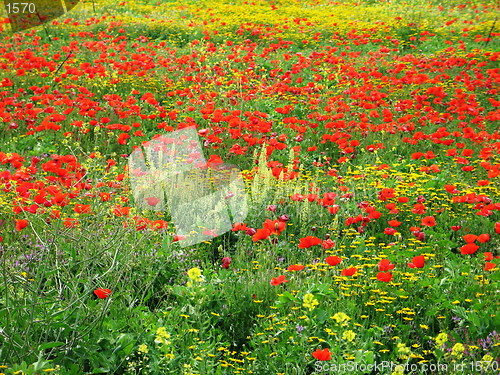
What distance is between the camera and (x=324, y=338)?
2793 mm

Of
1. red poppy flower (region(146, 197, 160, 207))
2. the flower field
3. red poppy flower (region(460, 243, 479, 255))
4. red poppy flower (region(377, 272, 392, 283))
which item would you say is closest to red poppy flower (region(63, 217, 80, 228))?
the flower field

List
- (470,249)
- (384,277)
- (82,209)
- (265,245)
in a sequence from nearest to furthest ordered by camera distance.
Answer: (384,277) → (470,249) → (82,209) → (265,245)

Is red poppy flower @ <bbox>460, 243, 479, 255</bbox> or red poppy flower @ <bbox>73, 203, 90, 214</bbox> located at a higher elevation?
red poppy flower @ <bbox>73, 203, 90, 214</bbox>

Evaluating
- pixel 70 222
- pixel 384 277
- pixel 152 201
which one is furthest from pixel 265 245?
pixel 70 222

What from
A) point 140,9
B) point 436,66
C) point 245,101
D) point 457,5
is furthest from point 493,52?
point 140,9

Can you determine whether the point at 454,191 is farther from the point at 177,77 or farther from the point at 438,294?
the point at 177,77

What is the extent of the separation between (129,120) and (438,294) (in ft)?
16.7

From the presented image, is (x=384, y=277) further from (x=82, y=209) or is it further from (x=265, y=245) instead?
(x=82, y=209)

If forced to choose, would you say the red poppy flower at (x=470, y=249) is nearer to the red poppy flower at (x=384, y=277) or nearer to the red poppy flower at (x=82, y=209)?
the red poppy flower at (x=384, y=277)

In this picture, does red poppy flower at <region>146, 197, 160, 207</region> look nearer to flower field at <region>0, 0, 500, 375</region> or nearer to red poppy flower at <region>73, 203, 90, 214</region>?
flower field at <region>0, 0, 500, 375</region>

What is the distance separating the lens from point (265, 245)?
419 cm

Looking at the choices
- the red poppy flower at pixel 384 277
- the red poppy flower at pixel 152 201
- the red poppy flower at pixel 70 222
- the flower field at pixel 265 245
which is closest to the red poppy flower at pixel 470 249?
the flower field at pixel 265 245

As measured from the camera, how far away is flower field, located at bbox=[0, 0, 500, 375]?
2604mm

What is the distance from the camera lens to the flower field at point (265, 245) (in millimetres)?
2604
